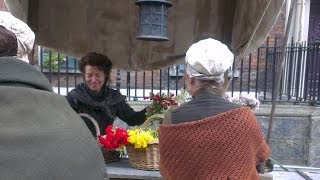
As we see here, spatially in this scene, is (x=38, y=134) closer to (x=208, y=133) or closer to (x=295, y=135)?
(x=208, y=133)

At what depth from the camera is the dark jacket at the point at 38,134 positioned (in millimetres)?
976

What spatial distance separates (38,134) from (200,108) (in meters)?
1.29

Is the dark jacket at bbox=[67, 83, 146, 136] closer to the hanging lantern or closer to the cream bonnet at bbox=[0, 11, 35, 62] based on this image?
the hanging lantern

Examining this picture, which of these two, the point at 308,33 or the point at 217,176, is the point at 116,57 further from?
the point at 308,33

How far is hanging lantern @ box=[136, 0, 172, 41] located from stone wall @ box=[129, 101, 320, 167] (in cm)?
410

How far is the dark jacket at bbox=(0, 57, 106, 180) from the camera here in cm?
98

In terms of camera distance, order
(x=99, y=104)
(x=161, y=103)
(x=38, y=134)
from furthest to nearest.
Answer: (x=99, y=104)
(x=161, y=103)
(x=38, y=134)

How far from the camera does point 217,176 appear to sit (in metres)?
2.14

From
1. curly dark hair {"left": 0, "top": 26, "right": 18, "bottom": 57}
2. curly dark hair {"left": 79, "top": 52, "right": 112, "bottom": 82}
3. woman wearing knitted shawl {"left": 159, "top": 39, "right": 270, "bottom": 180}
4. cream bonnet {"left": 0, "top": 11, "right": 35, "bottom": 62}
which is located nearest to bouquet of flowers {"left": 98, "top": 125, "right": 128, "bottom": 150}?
woman wearing knitted shawl {"left": 159, "top": 39, "right": 270, "bottom": 180}

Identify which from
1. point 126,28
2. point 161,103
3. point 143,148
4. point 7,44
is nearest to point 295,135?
point 126,28

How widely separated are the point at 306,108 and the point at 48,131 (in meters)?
6.59

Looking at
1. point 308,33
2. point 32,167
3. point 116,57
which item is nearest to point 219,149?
point 32,167

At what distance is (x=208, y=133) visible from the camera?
84.8 inches

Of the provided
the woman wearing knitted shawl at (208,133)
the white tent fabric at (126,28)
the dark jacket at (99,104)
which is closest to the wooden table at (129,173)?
the woman wearing knitted shawl at (208,133)
